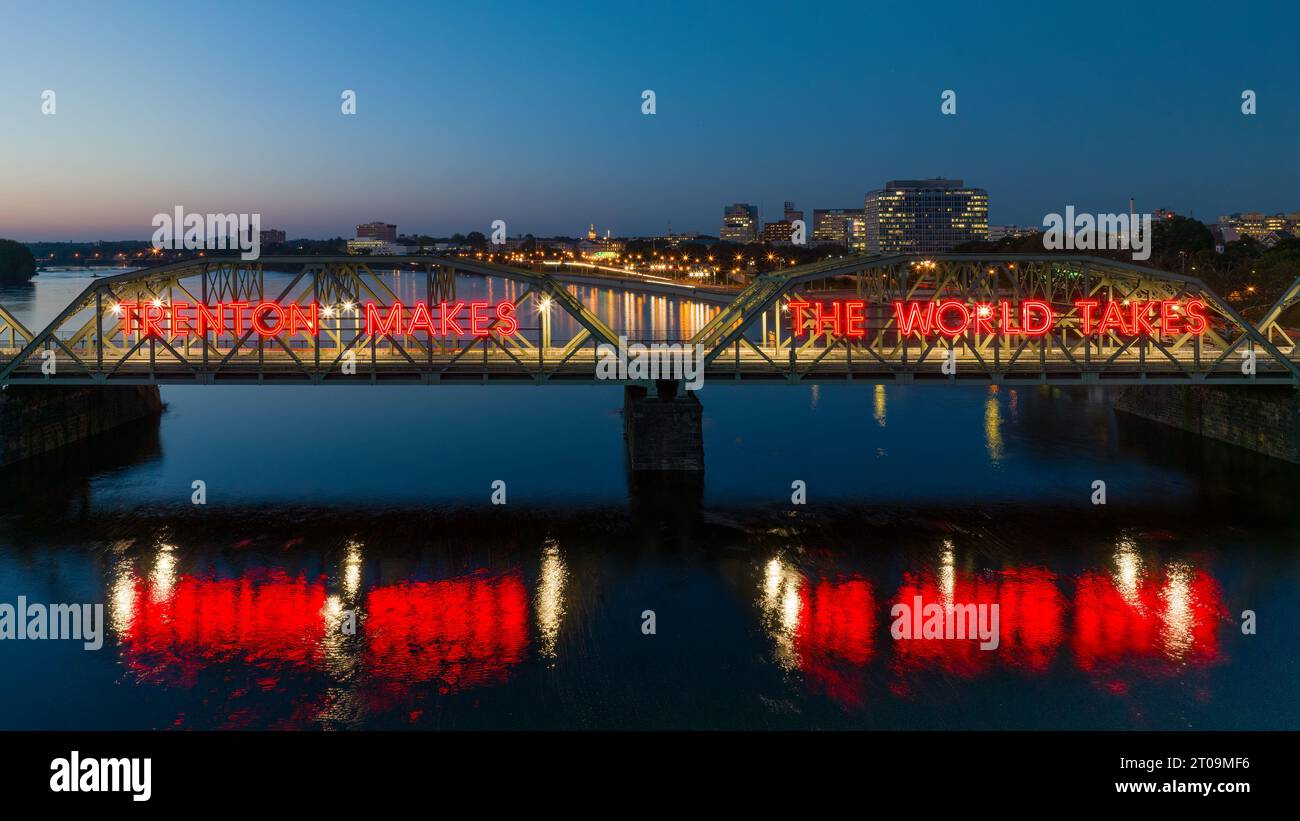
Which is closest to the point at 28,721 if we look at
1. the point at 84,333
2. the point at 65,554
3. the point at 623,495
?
the point at 65,554

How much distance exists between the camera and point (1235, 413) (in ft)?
222

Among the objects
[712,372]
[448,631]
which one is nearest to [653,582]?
[448,631]

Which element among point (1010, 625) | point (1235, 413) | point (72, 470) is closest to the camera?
point (1010, 625)

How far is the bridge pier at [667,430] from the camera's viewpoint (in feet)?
196

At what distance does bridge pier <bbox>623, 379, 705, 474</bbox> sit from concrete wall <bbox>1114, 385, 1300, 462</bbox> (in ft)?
116

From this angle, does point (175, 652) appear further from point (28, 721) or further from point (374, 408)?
point (374, 408)

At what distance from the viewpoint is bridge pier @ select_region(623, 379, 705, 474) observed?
59719 millimetres

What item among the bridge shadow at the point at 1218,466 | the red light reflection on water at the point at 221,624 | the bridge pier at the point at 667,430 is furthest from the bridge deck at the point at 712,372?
the red light reflection on water at the point at 221,624

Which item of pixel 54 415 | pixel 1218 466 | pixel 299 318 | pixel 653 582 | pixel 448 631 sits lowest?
pixel 448 631

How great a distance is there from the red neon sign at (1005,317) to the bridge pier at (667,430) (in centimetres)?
771

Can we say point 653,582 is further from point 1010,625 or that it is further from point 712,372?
point 712,372

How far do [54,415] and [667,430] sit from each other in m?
40.2

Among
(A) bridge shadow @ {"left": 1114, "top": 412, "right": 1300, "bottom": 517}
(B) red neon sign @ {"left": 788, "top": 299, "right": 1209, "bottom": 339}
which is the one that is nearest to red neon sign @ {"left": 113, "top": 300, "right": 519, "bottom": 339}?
(B) red neon sign @ {"left": 788, "top": 299, "right": 1209, "bottom": 339}

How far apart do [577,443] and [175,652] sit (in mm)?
42032
